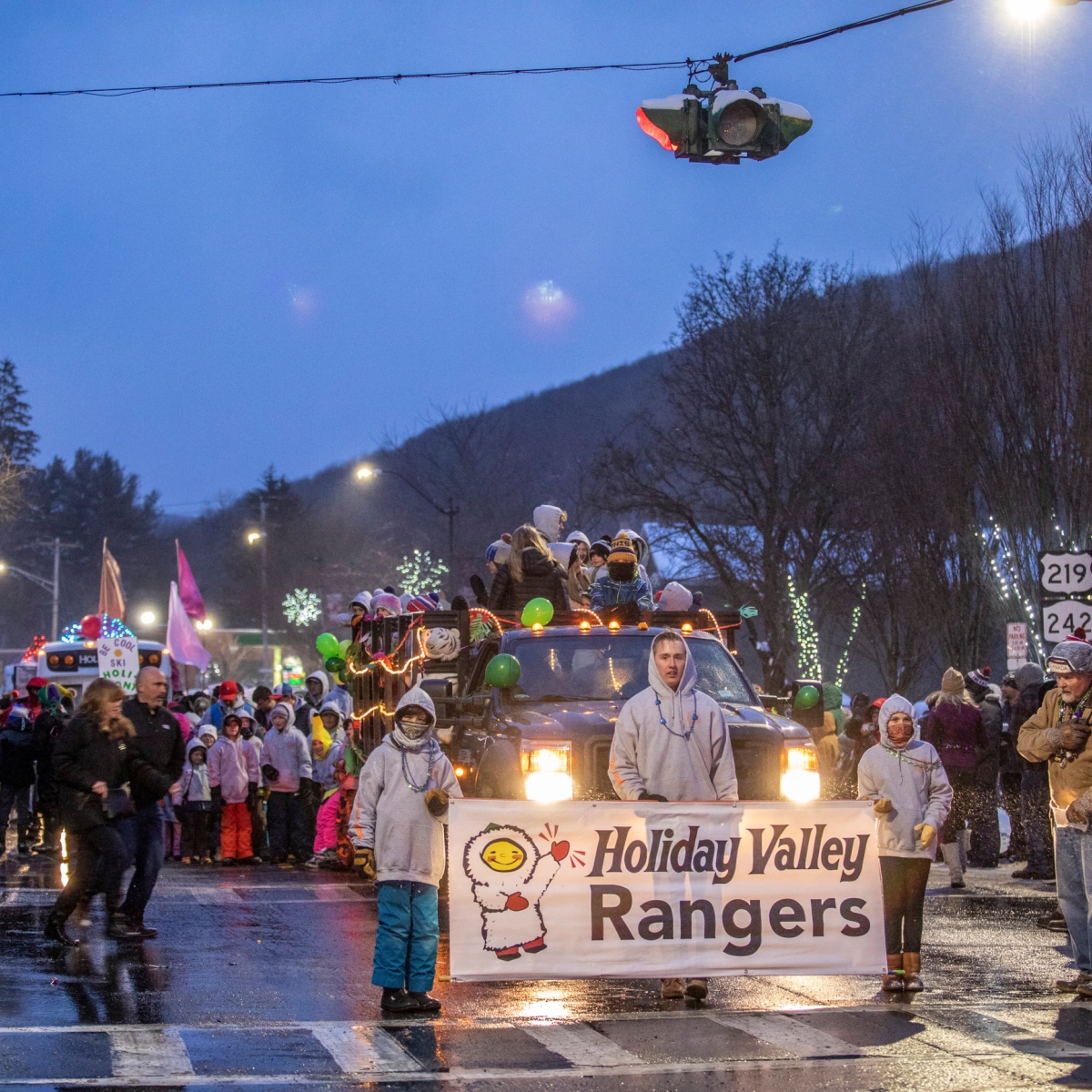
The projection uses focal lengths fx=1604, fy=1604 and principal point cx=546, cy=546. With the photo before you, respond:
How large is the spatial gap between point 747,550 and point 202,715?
78.8 feet

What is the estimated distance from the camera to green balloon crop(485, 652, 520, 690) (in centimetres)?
1118

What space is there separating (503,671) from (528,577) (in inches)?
110

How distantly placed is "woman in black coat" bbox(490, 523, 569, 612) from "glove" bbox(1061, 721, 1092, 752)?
5.26 metres

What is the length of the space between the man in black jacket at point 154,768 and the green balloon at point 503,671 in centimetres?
246

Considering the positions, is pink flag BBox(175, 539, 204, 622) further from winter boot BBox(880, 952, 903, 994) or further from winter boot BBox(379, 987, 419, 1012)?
winter boot BBox(880, 952, 903, 994)

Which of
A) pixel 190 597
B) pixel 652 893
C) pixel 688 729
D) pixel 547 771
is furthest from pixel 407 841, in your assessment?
pixel 190 597

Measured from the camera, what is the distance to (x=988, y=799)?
1703 cm

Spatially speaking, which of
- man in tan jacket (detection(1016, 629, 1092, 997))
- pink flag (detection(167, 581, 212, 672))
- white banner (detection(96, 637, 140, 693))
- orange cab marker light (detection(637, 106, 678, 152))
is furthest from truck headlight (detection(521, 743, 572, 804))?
pink flag (detection(167, 581, 212, 672))

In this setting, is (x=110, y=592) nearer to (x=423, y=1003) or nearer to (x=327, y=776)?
(x=327, y=776)

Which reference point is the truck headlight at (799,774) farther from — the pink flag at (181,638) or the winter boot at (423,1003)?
the pink flag at (181,638)

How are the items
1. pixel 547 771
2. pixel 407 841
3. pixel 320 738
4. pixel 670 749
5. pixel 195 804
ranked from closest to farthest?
pixel 407 841, pixel 670 749, pixel 547 771, pixel 195 804, pixel 320 738

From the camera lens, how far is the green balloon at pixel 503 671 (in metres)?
11.2

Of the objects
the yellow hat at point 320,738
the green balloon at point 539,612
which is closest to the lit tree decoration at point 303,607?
the yellow hat at point 320,738

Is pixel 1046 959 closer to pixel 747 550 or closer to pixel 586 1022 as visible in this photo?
pixel 586 1022
